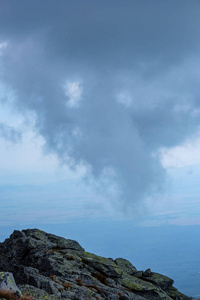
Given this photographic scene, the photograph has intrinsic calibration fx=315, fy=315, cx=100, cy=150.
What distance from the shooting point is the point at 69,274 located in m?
38.1

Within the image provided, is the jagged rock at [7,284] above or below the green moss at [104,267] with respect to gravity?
below

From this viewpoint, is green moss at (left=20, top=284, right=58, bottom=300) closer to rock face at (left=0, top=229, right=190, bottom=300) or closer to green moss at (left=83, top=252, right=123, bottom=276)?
rock face at (left=0, top=229, right=190, bottom=300)

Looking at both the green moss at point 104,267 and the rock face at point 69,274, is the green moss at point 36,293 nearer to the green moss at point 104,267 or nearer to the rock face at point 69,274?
the rock face at point 69,274

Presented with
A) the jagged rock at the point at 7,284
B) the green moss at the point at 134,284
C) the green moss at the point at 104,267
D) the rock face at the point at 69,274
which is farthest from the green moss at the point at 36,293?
the green moss at the point at 134,284

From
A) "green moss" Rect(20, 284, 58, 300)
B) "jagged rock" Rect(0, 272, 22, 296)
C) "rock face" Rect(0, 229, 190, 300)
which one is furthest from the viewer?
"rock face" Rect(0, 229, 190, 300)

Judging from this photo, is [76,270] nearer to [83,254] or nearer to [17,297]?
[83,254]

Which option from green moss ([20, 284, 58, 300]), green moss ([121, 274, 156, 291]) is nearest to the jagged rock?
green moss ([20, 284, 58, 300])

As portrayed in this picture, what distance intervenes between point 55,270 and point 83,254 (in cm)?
1390

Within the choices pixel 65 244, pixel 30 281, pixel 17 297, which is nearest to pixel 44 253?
pixel 65 244

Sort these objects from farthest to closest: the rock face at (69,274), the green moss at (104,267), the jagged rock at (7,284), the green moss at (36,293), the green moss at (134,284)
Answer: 1. the green moss at (104,267)
2. the green moss at (134,284)
3. the rock face at (69,274)
4. the green moss at (36,293)
5. the jagged rock at (7,284)

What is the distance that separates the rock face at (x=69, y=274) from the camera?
1141 inches

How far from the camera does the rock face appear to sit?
29.0m

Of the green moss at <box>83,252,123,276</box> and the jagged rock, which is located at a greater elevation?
the green moss at <box>83,252,123,276</box>

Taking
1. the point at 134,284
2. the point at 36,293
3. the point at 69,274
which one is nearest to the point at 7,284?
the point at 36,293
